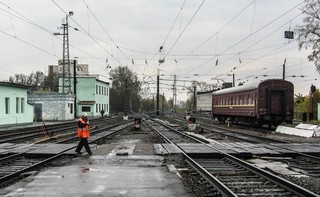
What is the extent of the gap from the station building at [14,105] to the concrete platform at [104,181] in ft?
92.3

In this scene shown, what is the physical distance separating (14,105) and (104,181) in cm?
3460

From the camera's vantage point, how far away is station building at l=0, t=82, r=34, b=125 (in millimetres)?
39000

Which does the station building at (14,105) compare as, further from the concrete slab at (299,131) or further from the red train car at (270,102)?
the concrete slab at (299,131)

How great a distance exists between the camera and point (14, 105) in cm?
4194

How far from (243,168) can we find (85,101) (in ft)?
219

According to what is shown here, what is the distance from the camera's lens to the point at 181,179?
33.4 ft

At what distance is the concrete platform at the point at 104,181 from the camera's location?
8.52 m

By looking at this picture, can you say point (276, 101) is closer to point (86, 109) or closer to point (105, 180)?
point (105, 180)

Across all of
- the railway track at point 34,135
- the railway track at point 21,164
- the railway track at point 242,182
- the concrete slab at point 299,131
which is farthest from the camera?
the concrete slab at point 299,131

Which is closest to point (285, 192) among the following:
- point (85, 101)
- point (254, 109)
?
point (254, 109)

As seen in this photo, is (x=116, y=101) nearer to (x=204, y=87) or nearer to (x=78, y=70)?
(x=78, y=70)

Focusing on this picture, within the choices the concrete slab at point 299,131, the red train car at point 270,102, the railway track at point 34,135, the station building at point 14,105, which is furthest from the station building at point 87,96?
the concrete slab at point 299,131

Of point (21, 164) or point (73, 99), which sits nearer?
point (21, 164)

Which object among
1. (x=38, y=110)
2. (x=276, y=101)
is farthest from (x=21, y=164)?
(x=38, y=110)
